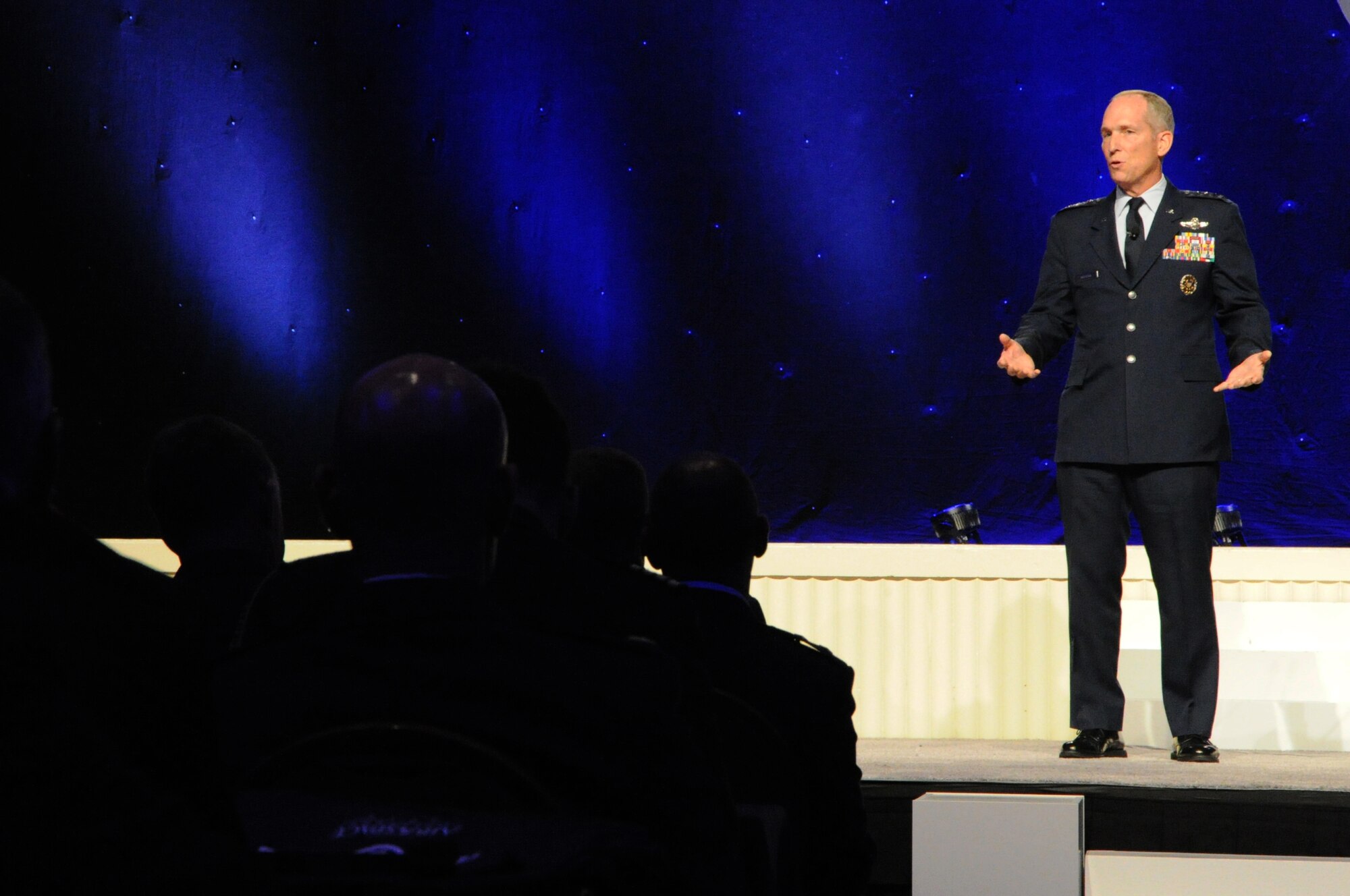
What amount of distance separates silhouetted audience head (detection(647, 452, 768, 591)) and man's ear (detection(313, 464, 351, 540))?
0.83 m

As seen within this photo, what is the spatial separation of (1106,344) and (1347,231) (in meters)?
1.37

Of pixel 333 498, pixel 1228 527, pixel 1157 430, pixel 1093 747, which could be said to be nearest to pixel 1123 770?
pixel 1093 747

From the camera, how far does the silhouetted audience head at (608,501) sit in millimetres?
2227

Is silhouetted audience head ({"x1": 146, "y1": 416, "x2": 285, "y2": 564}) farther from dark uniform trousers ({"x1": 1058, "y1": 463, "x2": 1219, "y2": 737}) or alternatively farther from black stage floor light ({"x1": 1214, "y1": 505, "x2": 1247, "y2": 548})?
black stage floor light ({"x1": 1214, "y1": 505, "x2": 1247, "y2": 548})

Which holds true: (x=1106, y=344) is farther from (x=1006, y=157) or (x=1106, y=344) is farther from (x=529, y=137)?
(x=529, y=137)

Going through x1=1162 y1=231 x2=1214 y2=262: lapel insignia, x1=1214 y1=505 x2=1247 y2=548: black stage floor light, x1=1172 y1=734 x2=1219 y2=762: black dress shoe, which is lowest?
x1=1172 y1=734 x2=1219 y2=762: black dress shoe

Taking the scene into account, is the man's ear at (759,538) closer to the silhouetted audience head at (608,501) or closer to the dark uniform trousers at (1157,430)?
the silhouetted audience head at (608,501)

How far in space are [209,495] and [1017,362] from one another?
1579 millimetres

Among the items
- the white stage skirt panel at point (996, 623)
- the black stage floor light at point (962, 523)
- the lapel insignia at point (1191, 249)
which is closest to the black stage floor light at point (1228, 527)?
the white stage skirt panel at point (996, 623)

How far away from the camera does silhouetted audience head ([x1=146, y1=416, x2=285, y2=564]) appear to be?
2039mm

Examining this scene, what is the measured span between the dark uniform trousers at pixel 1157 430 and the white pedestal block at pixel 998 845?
784 mm

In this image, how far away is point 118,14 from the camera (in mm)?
4762

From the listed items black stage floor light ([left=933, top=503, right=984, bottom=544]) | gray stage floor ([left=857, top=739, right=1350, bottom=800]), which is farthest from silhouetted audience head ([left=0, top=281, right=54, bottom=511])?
Answer: black stage floor light ([left=933, top=503, right=984, bottom=544])

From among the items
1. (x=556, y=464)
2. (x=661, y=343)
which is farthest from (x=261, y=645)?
(x=661, y=343)
